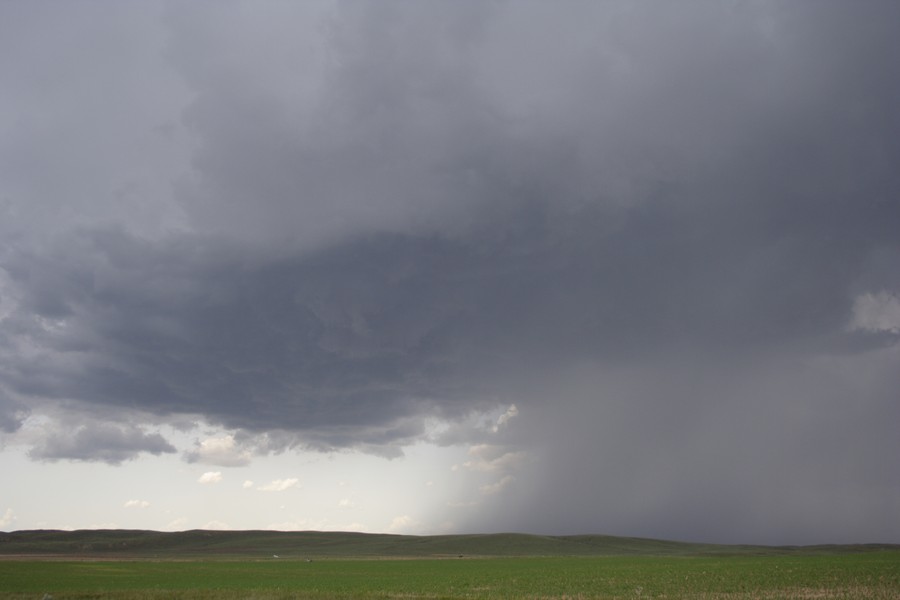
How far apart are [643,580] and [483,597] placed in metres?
19.5

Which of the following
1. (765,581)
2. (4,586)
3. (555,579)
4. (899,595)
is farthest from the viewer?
(555,579)

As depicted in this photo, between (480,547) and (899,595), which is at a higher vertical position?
(899,595)

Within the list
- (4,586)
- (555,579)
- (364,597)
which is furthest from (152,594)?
(555,579)

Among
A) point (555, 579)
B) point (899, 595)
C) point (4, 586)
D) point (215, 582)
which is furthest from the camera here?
point (215, 582)

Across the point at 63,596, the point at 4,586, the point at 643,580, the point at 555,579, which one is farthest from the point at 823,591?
the point at 4,586

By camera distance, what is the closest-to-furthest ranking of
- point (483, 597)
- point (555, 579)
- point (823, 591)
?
point (823, 591), point (483, 597), point (555, 579)

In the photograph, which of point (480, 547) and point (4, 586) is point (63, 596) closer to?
point (4, 586)

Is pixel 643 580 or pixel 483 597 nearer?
pixel 483 597

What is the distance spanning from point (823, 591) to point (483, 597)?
2163cm

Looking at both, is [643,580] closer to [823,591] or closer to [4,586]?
[823,591]

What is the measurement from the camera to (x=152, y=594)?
147ft

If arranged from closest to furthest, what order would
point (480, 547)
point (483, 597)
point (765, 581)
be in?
point (483, 597)
point (765, 581)
point (480, 547)

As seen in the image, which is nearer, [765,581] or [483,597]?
[483,597]

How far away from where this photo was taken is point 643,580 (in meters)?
55.1
